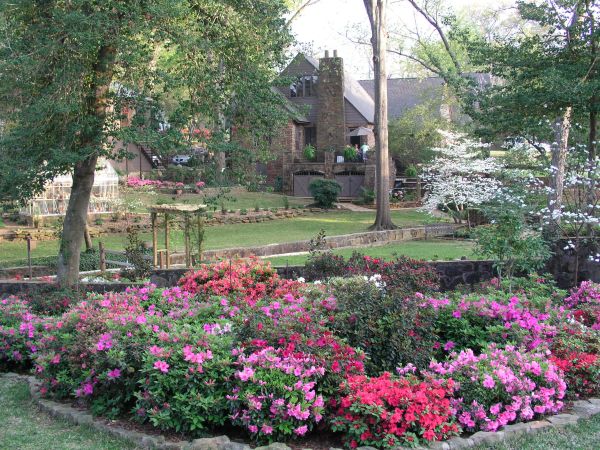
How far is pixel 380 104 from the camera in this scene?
24.4 m

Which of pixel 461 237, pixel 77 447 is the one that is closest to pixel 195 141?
pixel 77 447

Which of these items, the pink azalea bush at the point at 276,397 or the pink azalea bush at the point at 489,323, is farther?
the pink azalea bush at the point at 489,323

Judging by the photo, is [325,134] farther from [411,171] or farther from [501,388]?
[501,388]

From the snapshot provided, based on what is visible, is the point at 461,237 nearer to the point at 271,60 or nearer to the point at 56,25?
the point at 271,60

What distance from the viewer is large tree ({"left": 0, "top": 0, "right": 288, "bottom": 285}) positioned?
914 centimetres

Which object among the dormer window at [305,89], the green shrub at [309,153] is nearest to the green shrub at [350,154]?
the green shrub at [309,153]

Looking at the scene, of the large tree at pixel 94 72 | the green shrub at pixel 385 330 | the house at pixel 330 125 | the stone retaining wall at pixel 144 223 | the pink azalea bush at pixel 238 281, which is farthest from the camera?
the house at pixel 330 125

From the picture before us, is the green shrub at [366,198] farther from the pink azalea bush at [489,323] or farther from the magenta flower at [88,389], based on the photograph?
the magenta flower at [88,389]

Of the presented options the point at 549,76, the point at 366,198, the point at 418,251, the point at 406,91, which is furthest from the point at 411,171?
the point at 549,76

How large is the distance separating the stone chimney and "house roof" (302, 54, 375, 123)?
1.13m

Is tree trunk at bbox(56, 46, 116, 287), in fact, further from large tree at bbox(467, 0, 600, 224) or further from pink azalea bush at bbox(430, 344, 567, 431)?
large tree at bbox(467, 0, 600, 224)

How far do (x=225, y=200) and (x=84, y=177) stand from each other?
19324mm

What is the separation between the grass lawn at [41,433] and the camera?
4719 millimetres

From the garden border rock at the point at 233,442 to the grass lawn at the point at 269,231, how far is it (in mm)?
11073
